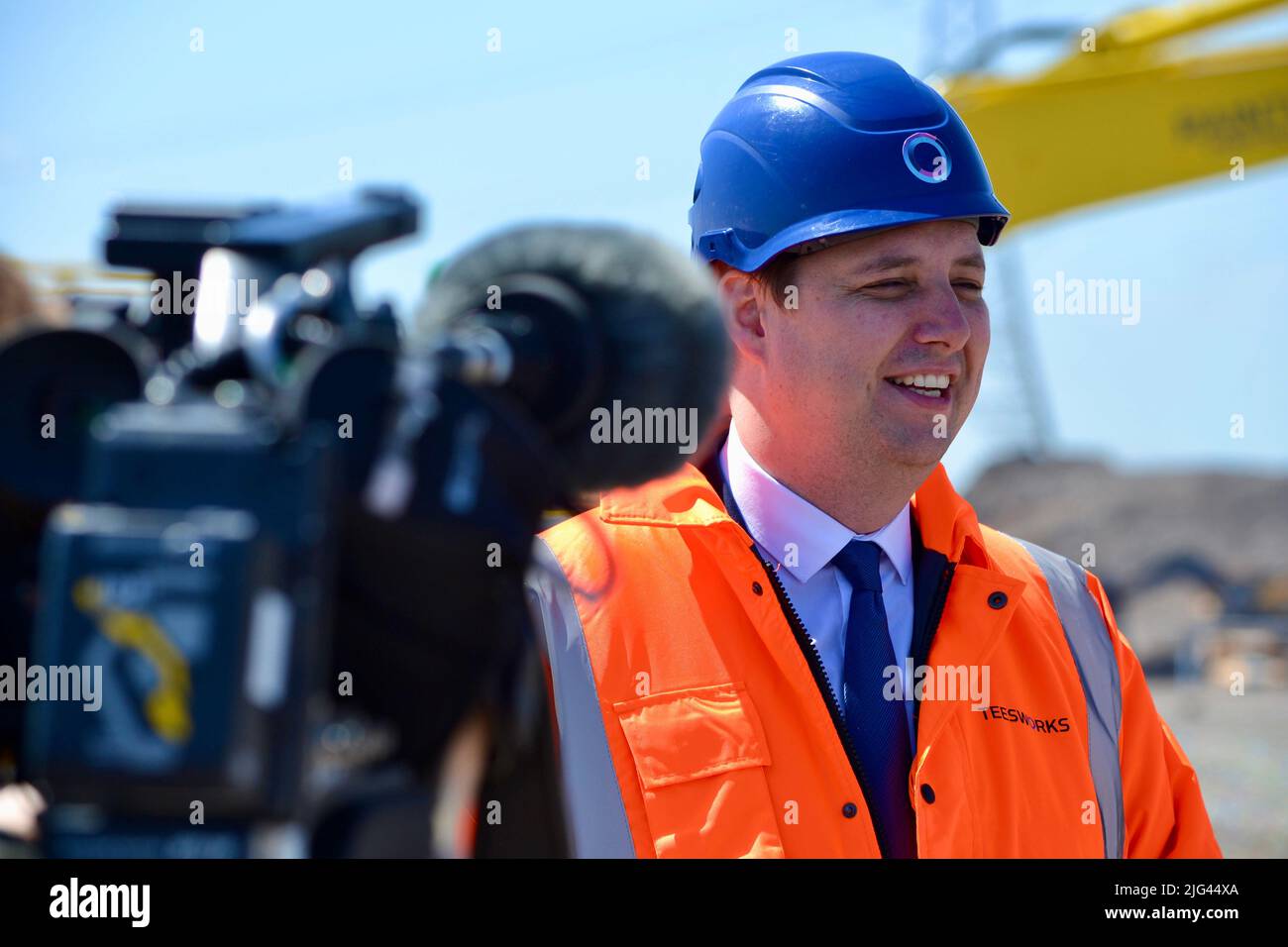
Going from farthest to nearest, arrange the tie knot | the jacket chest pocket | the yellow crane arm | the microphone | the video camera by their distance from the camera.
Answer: the yellow crane arm < the tie knot < the jacket chest pocket < the microphone < the video camera

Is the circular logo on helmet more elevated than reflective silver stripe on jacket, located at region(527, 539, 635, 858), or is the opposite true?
the circular logo on helmet

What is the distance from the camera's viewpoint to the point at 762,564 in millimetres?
1733

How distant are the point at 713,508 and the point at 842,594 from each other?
197 millimetres

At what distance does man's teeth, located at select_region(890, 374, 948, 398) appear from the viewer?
1.79 meters

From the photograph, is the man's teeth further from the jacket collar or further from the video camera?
the video camera

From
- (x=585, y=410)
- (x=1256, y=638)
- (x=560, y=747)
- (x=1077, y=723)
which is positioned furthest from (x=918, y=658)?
(x=1256, y=638)

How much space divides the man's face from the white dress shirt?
3.8 inches

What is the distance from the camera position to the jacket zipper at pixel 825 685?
162 centimetres

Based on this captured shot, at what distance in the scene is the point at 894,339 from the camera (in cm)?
177

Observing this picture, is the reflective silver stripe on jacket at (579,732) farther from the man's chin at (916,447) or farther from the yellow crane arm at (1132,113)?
the yellow crane arm at (1132,113)

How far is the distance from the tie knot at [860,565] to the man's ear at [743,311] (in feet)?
0.93

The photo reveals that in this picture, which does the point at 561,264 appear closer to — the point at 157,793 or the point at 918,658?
the point at 157,793
